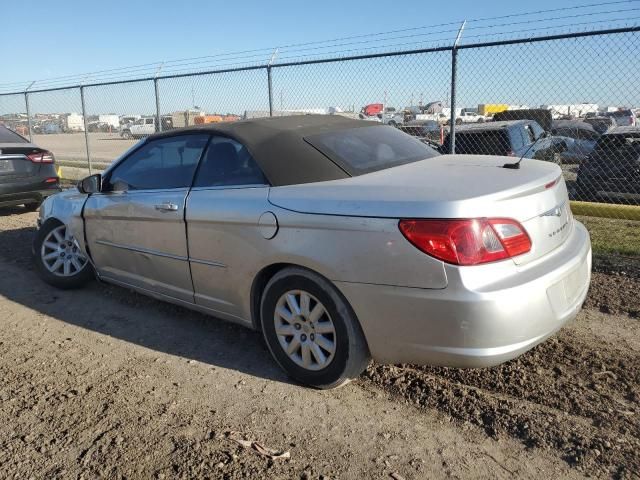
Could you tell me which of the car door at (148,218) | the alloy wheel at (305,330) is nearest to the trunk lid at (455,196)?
the alloy wheel at (305,330)

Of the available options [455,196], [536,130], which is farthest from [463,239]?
[536,130]

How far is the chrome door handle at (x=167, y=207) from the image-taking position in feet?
12.7

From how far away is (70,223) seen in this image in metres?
5.00

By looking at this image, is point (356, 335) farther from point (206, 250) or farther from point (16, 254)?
point (16, 254)

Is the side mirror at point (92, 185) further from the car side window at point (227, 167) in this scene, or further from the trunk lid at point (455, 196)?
the trunk lid at point (455, 196)

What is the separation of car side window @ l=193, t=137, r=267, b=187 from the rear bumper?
5.63 metres

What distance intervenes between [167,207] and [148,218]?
0.27 meters

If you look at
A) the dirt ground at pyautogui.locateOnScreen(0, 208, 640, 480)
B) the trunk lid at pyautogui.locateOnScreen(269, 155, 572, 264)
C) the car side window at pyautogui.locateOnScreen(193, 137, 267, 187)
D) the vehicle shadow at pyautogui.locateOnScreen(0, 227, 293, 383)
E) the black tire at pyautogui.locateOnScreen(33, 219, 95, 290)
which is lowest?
the dirt ground at pyautogui.locateOnScreen(0, 208, 640, 480)

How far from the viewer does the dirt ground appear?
2590 millimetres

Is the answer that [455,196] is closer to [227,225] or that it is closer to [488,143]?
[227,225]

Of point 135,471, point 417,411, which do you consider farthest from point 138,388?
point 417,411

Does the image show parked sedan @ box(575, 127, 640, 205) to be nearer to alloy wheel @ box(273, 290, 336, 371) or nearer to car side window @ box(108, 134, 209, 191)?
alloy wheel @ box(273, 290, 336, 371)

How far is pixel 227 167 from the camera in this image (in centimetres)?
375

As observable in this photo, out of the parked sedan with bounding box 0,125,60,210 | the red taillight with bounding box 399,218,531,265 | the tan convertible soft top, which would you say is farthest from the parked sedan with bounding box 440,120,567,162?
the parked sedan with bounding box 0,125,60,210
